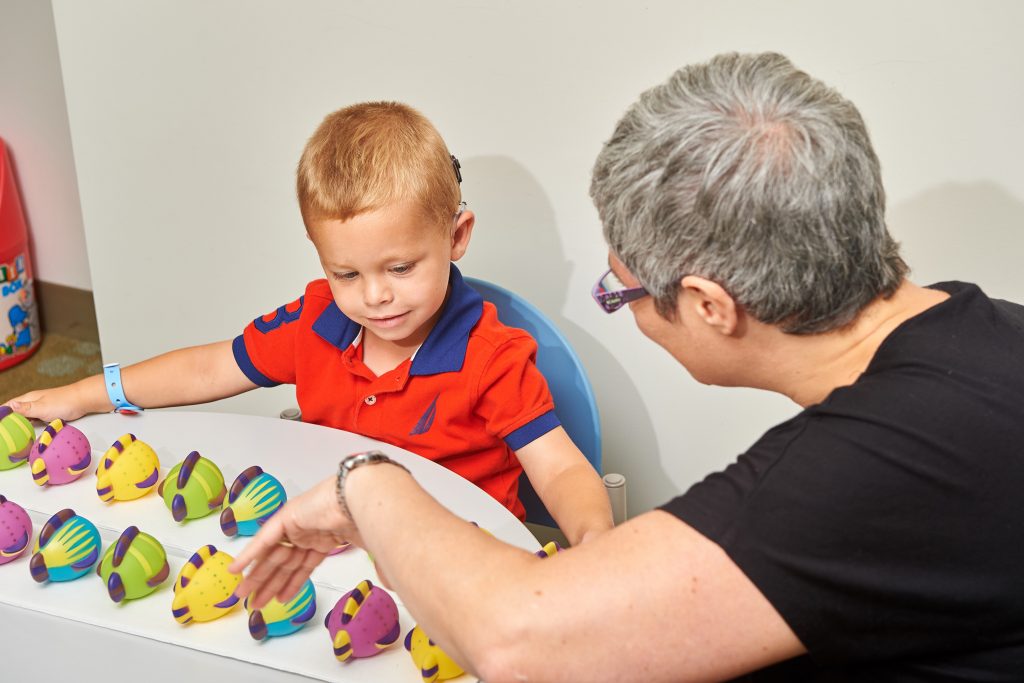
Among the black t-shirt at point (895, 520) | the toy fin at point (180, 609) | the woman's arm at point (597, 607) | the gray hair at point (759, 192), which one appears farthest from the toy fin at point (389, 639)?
the gray hair at point (759, 192)

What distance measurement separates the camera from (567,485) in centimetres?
130

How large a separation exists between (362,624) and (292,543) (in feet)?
0.35

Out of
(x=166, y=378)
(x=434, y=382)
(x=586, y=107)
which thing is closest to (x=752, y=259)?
(x=434, y=382)

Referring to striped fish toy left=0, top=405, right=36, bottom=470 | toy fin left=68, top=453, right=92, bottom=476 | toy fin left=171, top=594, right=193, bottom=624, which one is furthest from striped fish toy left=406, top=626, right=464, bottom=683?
striped fish toy left=0, top=405, right=36, bottom=470

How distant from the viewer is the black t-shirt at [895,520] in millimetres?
819

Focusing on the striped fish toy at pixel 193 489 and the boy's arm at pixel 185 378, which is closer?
the striped fish toy at pixel 193 489

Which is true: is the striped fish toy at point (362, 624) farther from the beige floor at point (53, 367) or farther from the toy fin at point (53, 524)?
the beige floor at point (53, 367)

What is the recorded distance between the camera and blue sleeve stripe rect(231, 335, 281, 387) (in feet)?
5.20

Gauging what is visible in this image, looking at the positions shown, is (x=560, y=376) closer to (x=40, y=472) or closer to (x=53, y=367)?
(x=40, y=472)

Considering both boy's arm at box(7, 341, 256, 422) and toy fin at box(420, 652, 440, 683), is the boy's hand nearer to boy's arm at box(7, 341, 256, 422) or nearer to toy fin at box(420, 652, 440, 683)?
boy's arm at box(7, 341, 256, 422)

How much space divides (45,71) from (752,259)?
243 cm

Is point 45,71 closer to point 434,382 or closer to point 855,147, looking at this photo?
point 434,382

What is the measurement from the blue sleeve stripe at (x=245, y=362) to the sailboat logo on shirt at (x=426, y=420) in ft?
0.93

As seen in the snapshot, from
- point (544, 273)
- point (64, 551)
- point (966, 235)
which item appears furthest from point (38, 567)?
point (966, 235)
